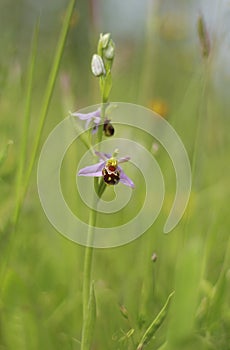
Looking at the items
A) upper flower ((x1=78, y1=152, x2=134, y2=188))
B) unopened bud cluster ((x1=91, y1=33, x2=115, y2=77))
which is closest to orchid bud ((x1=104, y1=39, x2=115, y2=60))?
unopened bud cluster ((x1=91, y1=33, x2=115, y2=77))

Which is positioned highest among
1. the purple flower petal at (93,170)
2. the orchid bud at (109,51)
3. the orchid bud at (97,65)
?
the orchid bud at (109,51)

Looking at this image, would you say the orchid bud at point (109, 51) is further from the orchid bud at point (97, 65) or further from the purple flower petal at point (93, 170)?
the purple flower petal at point (93, 170)

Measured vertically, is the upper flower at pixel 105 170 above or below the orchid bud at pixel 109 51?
below

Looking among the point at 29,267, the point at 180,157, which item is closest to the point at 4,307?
the point at 29,267

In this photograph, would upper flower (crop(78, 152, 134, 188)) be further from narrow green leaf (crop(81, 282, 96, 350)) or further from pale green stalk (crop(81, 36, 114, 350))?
narrow green leaf (crop(81, 282, 96, 350))

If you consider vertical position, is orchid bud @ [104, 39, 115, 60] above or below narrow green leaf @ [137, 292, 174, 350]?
above

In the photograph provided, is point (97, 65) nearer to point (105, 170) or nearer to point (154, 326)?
point (105, 170)

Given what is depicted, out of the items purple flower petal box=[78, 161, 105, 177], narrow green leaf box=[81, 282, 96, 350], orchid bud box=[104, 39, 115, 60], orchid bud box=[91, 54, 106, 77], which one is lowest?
narrow green leaf box=[81, 282, 96, 350]

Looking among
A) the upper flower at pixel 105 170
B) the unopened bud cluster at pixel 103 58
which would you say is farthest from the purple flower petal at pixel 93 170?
the unopened bud cluster at pixel 103 58

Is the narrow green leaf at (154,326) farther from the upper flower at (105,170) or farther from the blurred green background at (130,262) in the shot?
the upper flower at (105,170)

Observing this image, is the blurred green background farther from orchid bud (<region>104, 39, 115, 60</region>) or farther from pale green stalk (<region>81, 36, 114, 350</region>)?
orchid bud (<region>104, 39, 115, 60</region>)

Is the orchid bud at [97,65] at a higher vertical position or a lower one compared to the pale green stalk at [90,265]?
higher

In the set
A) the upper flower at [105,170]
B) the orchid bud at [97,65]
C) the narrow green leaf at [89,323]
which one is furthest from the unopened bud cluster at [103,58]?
the narrow green leaf at [89,323]

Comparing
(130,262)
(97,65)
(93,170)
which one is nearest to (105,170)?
(93,170)
